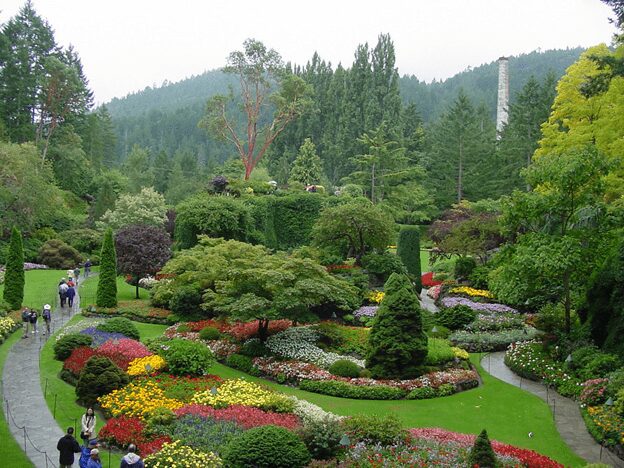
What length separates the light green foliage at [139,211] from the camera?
4534 centimetres

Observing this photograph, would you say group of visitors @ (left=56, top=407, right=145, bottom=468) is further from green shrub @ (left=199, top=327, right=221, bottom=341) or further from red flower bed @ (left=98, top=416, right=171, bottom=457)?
green shrub @ (left=199, top=327, right=221, bottom=341)

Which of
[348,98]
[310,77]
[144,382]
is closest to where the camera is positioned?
[144,382]

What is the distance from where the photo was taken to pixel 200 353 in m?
19.5

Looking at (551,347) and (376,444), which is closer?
(376,444)

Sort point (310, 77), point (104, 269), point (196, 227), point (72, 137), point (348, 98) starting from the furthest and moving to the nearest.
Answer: point (310, 77) → point (348, 98) → point (72, 137) → point (196, 227) → point (104, 269)

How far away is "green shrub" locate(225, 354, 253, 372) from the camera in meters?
21.5

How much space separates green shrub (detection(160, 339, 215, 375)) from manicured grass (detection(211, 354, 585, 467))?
2.19 metres

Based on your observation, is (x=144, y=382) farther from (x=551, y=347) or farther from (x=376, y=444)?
(x=551, y=347)

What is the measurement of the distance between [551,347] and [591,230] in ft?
14.8

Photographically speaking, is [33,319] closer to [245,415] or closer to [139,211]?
[245,415]

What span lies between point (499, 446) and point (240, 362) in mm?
10445

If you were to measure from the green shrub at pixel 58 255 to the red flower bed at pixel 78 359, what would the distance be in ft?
75.2

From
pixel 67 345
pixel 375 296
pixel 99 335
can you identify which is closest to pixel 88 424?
pixel 67 345

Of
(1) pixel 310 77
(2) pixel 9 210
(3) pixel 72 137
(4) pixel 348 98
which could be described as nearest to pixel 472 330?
(2) pixel 9 210
